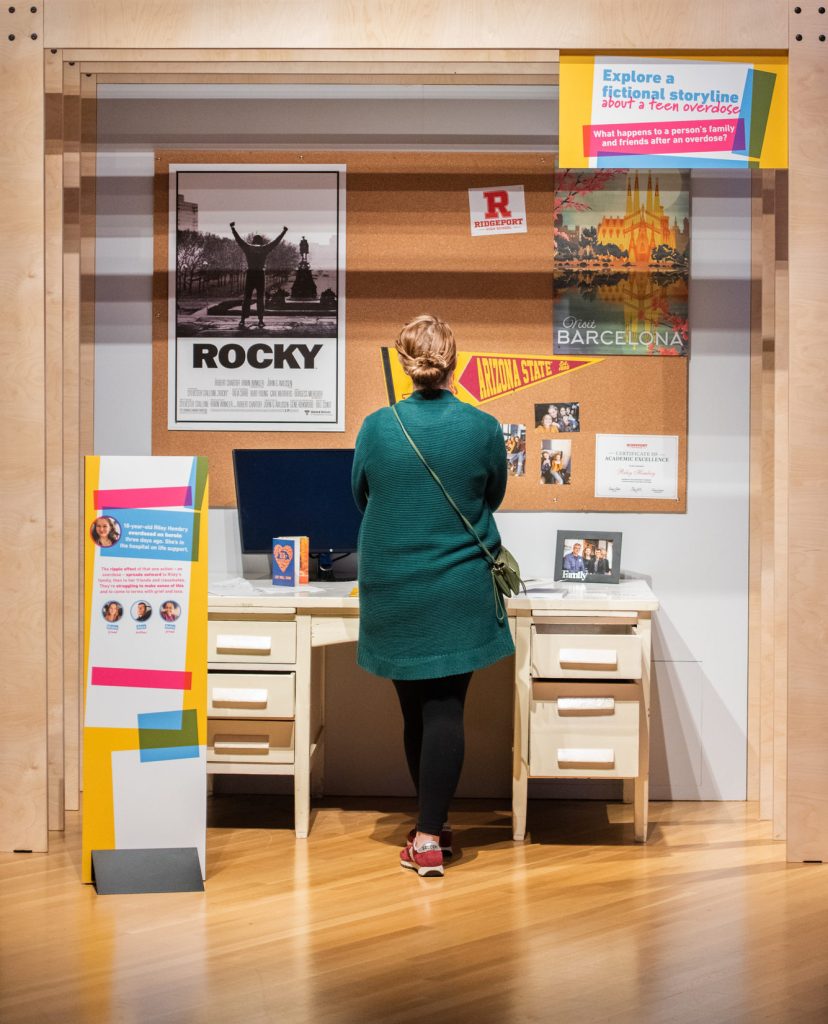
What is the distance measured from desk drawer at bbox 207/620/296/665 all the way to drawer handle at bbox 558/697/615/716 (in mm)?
844

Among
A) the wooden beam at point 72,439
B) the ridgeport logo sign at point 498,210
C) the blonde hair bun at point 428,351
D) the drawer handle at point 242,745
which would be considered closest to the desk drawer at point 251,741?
the drawer handle at point 242,745

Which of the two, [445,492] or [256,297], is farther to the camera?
[256,297]

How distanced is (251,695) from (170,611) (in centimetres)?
56

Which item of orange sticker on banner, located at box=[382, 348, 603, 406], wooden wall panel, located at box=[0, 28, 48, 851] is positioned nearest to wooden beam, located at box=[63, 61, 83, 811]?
wooden wall panel, located at box=[0, 28, 48, 851]

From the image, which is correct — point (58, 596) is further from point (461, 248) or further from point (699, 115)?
point (699, 115)

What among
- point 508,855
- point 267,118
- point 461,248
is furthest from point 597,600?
point 267,118

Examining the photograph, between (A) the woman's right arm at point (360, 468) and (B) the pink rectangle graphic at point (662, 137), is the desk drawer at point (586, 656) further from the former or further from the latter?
(B) the pink rectangle graphic at point (662, 137)

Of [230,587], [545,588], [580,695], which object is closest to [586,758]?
[580,695]

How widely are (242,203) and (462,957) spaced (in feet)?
8.94

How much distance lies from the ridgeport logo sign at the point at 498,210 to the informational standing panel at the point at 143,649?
5.15ft

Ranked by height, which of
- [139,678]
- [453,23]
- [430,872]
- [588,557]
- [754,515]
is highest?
[453,23]

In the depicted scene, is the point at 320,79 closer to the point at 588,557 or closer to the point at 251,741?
the point at 588,557

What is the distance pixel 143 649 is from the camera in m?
3.18

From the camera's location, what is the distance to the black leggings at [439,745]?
3303 mm
